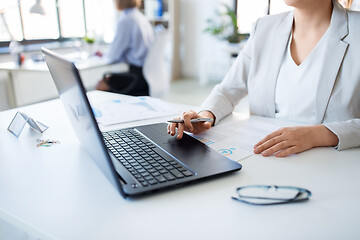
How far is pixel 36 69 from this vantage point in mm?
2672

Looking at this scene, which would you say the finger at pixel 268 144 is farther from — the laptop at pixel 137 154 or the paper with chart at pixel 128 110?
the paper with chart at pixel 128 110

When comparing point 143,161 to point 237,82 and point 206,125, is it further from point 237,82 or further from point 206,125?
point 237,82

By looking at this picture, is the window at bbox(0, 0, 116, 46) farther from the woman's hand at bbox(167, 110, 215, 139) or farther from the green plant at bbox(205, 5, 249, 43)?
the woman's hand at bbox(167, 110, 215, 139)

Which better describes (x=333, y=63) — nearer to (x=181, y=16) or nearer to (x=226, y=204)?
(x=226, y=204)

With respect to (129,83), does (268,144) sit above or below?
above

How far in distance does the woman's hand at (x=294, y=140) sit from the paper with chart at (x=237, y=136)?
0.15ft

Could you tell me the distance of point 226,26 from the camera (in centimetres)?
524

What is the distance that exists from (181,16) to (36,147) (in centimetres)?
537

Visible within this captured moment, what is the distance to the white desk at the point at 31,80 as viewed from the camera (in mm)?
2777

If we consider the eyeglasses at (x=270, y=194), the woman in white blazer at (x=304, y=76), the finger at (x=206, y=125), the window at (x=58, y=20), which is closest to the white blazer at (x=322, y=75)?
the woman in white blazer at (x=304, y=76)

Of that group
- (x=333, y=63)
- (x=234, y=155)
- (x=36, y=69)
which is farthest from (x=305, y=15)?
(x=36, y=69)

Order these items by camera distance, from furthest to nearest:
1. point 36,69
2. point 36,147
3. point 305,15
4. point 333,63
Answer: point 36,69 → point 305,15 → point 333,63 → point 36,147

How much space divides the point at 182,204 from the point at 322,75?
76 cm

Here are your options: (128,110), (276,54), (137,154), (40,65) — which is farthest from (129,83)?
(137,154)
